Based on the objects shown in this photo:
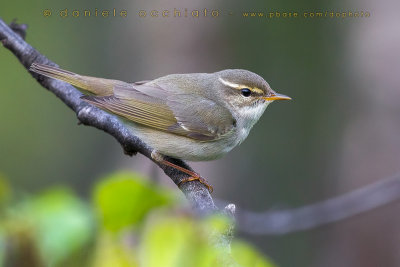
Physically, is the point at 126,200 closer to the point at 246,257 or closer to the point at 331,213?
the point at 246,257

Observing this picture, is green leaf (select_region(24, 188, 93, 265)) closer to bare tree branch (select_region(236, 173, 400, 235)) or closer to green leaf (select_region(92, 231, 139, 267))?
green leaf (select_region(92, 231, 139, 267))

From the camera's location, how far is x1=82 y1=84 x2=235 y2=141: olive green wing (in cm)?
432

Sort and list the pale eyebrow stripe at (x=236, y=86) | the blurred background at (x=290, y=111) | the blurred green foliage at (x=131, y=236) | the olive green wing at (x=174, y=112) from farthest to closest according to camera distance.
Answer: the blurred background at (x=290, y=111) → the pale eyebrow stripe at (x=236, y=86) → the olive green wing at (x=174, y=112) → the blurred green foliage at (x=131, y=236)

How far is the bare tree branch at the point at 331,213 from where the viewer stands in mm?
4613

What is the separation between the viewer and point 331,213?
4.75 m

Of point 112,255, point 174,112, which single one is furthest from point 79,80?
point 112,255

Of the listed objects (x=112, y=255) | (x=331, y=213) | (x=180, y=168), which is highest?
(x=112, y=255)

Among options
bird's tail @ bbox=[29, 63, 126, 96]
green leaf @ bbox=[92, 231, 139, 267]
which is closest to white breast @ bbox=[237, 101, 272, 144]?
bird's tail @ bbox=[29, 63, 126, 96]

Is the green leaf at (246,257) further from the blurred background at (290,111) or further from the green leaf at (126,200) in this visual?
the blurred background at (290,111)

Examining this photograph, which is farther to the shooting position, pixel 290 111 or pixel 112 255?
pixel 290 111

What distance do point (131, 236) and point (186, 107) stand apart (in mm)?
3535

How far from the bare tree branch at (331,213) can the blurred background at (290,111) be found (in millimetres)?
1782

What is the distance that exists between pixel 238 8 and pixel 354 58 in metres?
2.15

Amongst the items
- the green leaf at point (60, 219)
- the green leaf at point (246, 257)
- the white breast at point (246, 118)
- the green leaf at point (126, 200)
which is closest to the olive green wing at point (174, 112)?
the white breast at point (246, 118)
